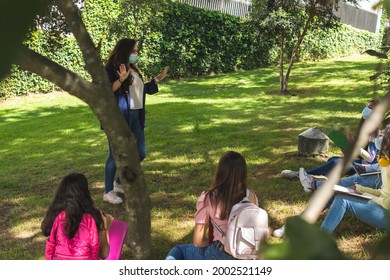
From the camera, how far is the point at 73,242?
318cm

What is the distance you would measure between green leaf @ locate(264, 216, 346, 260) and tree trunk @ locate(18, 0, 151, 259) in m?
1.09

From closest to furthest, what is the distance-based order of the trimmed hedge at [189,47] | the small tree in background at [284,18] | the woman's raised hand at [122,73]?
the woman's raised hand at [122,73] < the small tree in background at [284,18] < the trimmed hedge at [189,47]

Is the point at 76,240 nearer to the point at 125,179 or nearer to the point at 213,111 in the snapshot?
the point at 125,179

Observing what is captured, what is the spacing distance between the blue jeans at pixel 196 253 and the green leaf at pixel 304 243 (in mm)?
2859

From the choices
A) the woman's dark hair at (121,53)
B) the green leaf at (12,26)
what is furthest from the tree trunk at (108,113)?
the woman's dark hair at (121,53)

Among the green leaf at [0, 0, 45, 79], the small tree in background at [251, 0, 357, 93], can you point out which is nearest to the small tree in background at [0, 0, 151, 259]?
the green leaf at [0, 0, 45, 79]

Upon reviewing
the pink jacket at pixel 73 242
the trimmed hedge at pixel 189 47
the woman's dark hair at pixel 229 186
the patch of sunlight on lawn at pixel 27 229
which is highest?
the trimmed hedge at pixel 189 47

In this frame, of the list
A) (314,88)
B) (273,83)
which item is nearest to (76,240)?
(314,88)

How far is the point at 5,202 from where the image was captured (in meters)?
5.36

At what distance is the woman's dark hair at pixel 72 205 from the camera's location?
10.4ft

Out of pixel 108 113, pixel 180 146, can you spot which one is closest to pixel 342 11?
pixel 180 146

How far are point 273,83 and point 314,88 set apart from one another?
1.63 meters

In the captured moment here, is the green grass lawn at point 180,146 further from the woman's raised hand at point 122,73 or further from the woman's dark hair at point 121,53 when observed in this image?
the woman's dark hair at point 121,53

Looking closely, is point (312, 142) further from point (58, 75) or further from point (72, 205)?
point (58, 75)
